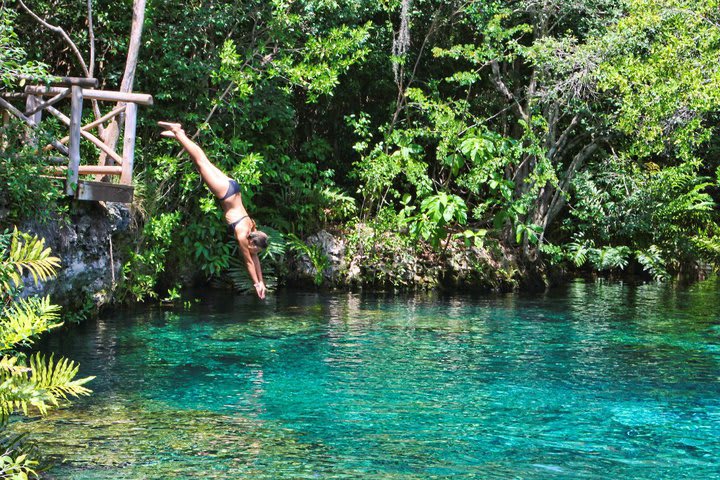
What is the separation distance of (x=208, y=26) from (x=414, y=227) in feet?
19.0

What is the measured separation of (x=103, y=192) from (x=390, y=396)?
18.1 feet

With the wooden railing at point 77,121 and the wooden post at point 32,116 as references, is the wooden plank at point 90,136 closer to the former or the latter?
the wooden railing at point 77,121

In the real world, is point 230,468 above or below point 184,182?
below

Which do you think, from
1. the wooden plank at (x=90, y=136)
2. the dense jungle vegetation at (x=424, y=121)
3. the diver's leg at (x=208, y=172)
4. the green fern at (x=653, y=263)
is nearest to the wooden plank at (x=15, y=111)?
the wooden plank at (x=90, y=136)

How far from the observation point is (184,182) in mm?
16922

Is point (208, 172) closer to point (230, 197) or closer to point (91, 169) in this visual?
point (230, 197)

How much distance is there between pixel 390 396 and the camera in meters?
9.16

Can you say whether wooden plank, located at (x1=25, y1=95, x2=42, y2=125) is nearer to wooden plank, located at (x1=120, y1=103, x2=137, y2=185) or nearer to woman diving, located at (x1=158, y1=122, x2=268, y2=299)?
wooden plank, located at (x1=120, y1=103, x2=137, y2=185)

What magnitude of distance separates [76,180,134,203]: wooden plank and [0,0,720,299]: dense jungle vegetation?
8.74 ft

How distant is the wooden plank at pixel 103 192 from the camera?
12.3 m

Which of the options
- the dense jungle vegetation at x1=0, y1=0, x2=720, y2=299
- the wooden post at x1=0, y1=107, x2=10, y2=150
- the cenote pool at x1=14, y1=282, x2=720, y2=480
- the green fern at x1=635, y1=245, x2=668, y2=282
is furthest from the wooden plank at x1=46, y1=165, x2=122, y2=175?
the green fern at x1=635, y1=245, x2=668, y2=282

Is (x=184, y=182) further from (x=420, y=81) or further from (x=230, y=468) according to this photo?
(x=230, y=468)

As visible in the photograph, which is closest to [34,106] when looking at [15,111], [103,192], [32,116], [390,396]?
[32,116]

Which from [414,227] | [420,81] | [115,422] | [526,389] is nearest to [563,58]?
[420,81]
